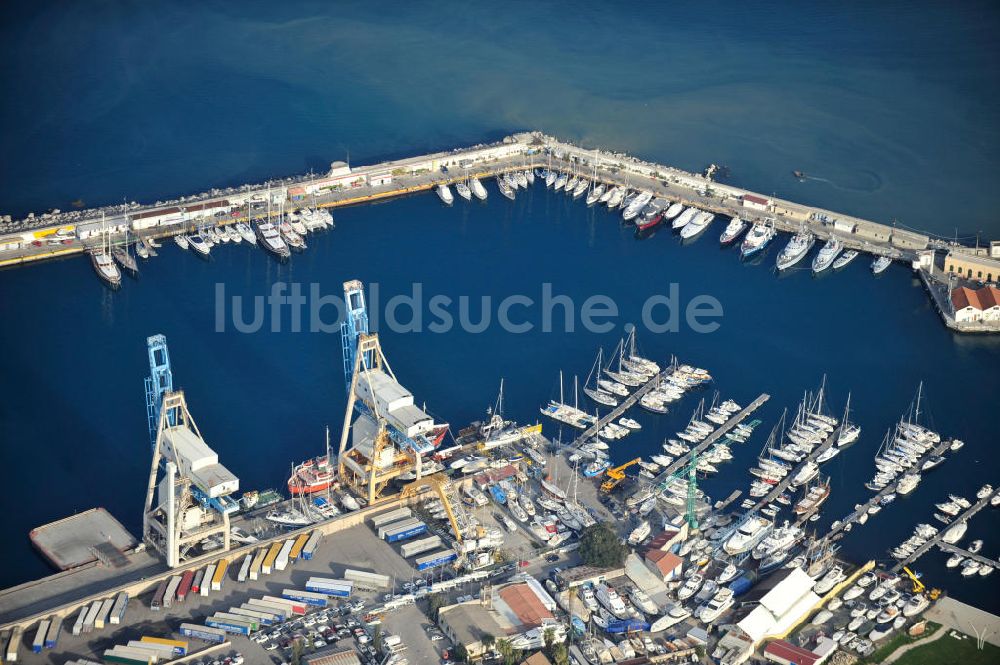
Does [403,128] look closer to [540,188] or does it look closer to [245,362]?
[540,188]

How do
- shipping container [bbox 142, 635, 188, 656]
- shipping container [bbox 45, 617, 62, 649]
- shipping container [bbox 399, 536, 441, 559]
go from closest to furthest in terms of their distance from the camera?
1. shipping container [bbox 142, 635, 188, 656]
2. shipping container [bbox 45, 617, 62, 649]
3. shipping container [bbox 399, 536, 441, 559]

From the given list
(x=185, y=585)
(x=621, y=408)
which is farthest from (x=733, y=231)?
(x=185, y=585)

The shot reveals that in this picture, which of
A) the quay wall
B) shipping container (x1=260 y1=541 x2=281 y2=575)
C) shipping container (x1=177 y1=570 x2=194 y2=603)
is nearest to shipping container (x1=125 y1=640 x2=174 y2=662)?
shipping container (x1=177 y1=570 x2=194 y2=603)

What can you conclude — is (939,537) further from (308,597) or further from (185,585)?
(185,585)

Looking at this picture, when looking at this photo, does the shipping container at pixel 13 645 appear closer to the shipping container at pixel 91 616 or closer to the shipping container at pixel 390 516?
the shipping container at pixel 91 616

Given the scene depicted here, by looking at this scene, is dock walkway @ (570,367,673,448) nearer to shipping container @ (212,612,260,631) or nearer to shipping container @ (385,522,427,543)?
shipping container @ (385,522,427,543)

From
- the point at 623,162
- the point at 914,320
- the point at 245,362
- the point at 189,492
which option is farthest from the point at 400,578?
the point at 623,162

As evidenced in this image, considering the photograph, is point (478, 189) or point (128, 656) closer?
point (128, 656)
